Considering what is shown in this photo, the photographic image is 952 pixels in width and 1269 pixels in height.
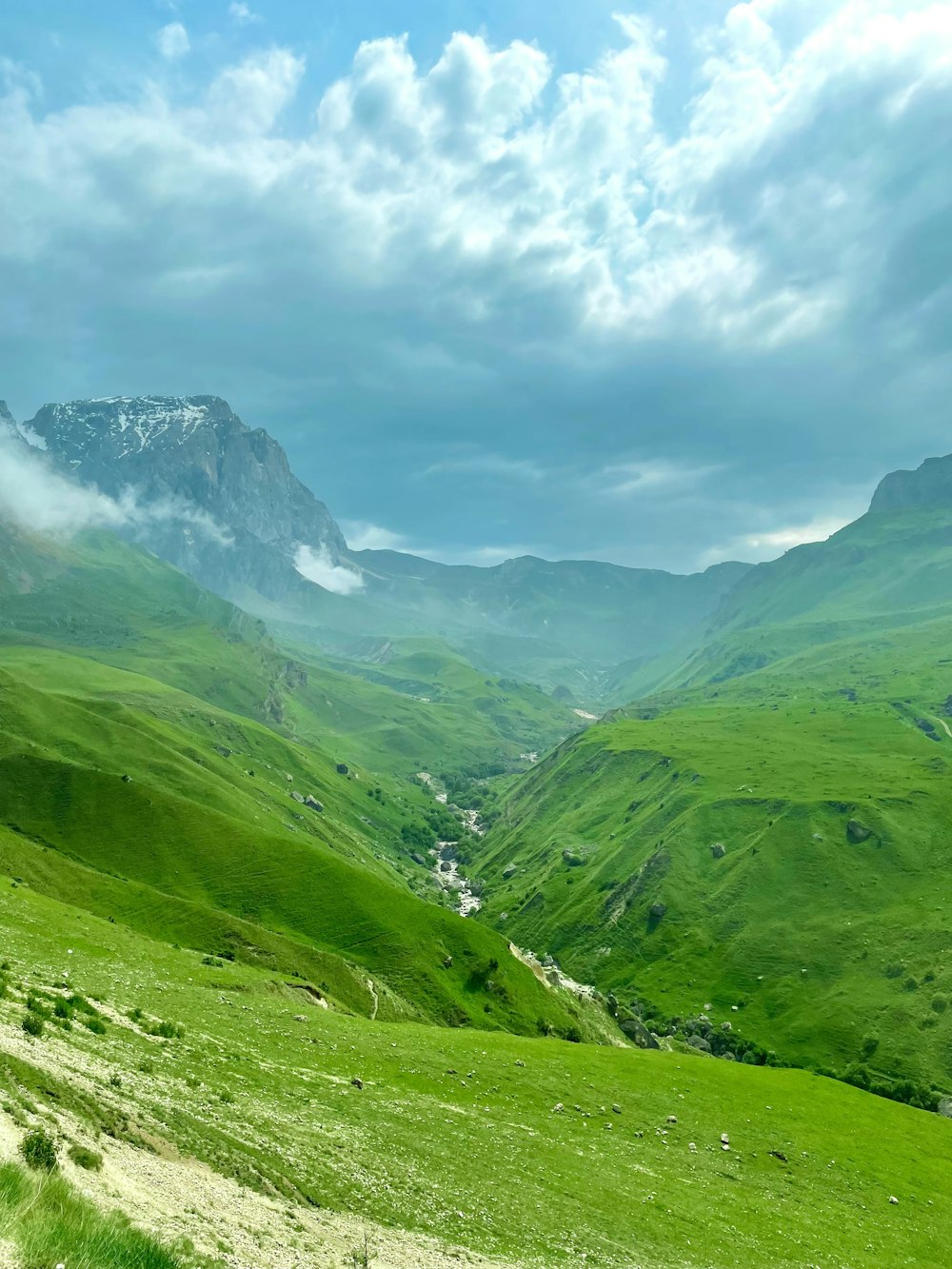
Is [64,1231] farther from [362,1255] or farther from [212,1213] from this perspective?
[362,1255]

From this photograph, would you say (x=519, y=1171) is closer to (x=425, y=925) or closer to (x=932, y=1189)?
(x=932, y=1189)

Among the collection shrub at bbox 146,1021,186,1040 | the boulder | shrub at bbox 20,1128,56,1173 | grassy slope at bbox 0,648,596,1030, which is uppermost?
shrub at bbox 20,1128,56,1173

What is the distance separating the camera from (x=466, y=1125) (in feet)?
164

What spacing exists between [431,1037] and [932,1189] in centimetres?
5369

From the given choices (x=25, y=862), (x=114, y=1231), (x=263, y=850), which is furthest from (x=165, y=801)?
(x=114, y=1231)

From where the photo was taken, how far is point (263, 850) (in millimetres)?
154250

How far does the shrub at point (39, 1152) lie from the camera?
20.8 m

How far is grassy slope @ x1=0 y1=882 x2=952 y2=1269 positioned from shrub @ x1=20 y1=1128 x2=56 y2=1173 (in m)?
2.04

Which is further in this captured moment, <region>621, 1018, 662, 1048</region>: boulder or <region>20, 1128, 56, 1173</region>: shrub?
<region>621, 1018, 662, 1048</region>: boulder

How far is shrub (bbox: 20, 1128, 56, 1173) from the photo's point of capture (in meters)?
20.8

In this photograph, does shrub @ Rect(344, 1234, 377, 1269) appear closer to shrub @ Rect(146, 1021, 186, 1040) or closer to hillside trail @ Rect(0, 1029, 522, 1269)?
hillside trail @ Rect(0, 1029, 522, 1269)

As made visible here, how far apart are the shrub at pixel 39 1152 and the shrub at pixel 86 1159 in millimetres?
864

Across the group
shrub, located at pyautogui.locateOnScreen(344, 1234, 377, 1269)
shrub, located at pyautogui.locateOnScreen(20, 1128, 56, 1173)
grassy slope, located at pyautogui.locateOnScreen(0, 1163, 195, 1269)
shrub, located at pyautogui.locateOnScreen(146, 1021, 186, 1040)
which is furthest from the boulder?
grassy slope, located at pyautogui.locateOnScreen(0, 1163, 195, 1269)

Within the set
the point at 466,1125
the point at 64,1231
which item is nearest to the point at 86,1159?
the point at 64,1231
